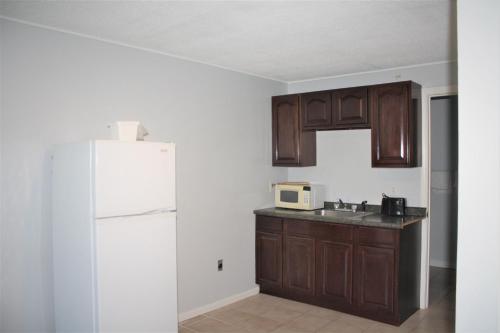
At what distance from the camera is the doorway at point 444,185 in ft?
18.9

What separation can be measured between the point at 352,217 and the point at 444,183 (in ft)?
8.00

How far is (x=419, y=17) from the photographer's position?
2.81 meters

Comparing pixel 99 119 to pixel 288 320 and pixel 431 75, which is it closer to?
pixel 288 320

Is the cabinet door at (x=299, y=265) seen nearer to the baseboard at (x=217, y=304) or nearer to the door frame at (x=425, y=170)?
the baseboard at (x=217, y=304)

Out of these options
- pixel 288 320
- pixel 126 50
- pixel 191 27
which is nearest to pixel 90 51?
pixel 126 50

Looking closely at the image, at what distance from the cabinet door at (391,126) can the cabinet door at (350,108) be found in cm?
9

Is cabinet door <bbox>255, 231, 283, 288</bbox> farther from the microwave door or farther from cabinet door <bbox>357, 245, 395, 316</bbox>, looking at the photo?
cabinet door <bbox>357, 245, 395, 316</bbox>

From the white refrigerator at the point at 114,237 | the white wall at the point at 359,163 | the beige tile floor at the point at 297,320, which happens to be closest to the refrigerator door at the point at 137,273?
the white refrigerator at the point at 114,237

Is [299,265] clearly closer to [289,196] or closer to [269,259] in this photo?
[269,259]

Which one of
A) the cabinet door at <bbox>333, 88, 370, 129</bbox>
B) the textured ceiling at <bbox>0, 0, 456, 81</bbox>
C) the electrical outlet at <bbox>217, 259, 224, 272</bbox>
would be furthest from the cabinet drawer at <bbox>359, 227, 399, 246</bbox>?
the textured ceiling at <bbox>0, 0, 456, 81</bbox>

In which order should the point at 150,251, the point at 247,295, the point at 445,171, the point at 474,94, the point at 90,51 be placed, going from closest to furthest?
the point at 474,94, the point at 150,251, the point at 90,51, the point at 247,295, the point at 445,171

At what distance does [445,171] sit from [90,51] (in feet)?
16.1

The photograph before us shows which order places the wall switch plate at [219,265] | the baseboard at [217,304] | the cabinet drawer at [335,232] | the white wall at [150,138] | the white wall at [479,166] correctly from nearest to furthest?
the white wall at [479,166]
the white wall at [150,138]
the baseboard at [217,304]
the cabinet drawer at [335,232]
the wall switch plate at [219,265]

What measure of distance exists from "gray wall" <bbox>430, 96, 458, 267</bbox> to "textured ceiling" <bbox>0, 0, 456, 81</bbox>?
1.97m
